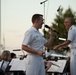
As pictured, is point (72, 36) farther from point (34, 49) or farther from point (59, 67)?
point (34, 49)

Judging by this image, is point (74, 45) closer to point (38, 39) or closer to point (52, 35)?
→ point (52, 35)

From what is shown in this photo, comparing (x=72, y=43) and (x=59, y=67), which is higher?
(x=72, y=43)

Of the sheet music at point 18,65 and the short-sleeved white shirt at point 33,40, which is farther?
the sheet music at point 18,65

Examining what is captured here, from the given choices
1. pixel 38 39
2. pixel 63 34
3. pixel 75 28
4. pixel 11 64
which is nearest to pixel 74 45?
pixel 75 28

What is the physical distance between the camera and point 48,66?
717 centimetres

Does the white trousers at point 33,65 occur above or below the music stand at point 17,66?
above

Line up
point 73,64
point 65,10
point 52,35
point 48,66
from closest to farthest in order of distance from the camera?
1. point 52,35
2. point 73,64
3. point 48,66
4. point 65,10

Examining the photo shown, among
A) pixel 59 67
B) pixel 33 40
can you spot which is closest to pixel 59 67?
pixel 59 67

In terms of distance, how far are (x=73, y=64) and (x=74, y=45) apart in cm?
41

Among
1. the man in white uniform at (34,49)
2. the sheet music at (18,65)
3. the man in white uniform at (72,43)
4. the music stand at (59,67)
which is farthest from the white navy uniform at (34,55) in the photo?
the sheet music at (18,65)

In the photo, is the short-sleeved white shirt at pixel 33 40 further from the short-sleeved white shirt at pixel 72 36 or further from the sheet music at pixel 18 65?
the sheet music at pixel 18 65

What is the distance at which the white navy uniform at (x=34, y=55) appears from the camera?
4.99 meters

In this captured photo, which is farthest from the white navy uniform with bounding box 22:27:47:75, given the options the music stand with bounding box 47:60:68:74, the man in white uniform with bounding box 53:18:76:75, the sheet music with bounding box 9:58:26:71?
the sheet music with bounding box 9:58:26:71

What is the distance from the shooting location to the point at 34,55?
5.00 m
